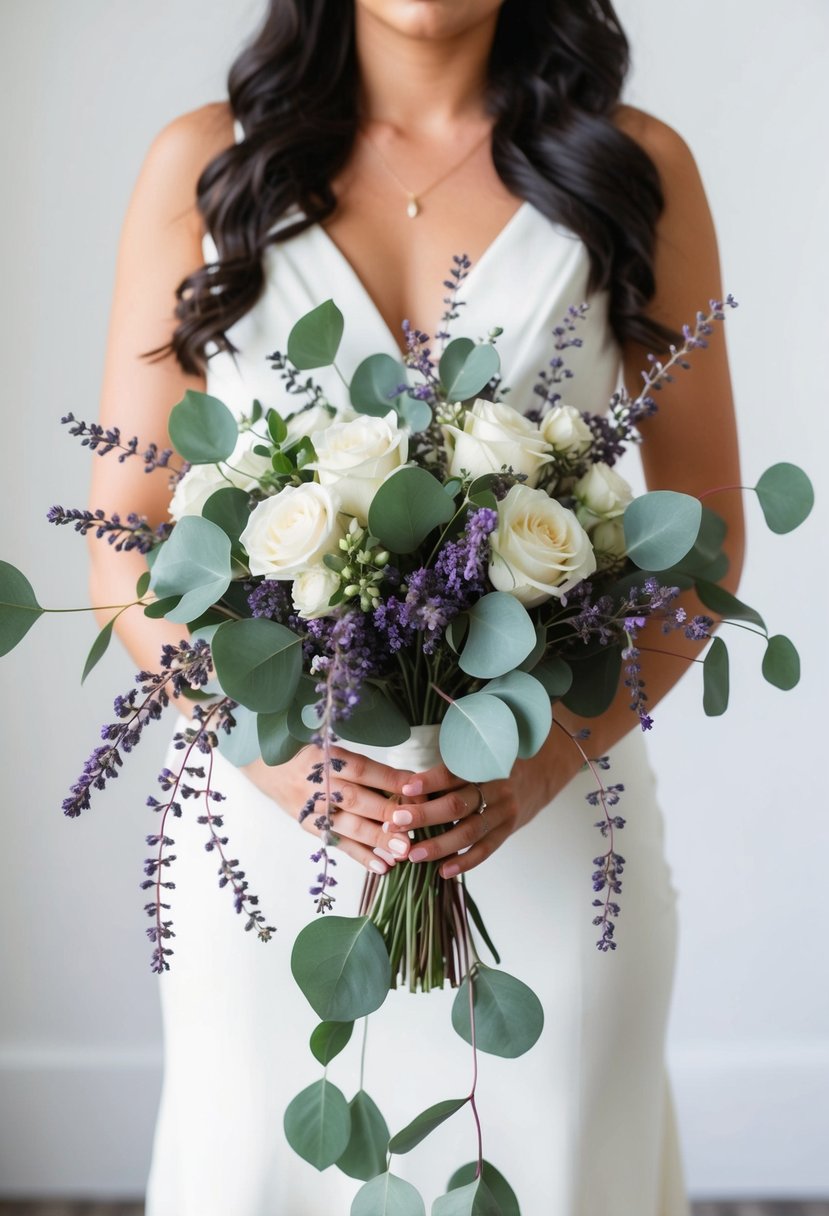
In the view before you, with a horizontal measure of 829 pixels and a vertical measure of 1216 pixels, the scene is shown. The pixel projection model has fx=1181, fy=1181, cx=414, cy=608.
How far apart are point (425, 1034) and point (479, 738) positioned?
61 cm

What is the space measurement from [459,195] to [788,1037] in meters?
1.95

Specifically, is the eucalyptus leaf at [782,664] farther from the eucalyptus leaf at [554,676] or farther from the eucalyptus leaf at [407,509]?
the eucalyptus leaf at [407,509]

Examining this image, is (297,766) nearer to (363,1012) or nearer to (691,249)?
(363,1012)

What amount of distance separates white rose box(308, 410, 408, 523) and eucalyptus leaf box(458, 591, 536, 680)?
0.13 meters

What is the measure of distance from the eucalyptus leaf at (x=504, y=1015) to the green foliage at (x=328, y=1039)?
0.37ft

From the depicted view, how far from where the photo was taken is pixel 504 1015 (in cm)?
105

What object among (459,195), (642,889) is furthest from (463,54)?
(642,889)

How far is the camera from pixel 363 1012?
1.00 meters

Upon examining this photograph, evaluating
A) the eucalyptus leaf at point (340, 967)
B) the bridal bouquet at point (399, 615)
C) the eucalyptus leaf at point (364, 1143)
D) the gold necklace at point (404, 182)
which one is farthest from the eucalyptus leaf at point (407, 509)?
the gold necklace at point (404, 182)

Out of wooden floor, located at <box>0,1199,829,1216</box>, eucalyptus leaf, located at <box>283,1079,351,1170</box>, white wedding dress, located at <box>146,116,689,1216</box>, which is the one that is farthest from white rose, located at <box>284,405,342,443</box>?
wooden floor, located at <box>0,1199,829,1216</box>

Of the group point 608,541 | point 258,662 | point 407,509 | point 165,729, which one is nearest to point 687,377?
point 608,541

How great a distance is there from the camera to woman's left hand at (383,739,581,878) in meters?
1.10

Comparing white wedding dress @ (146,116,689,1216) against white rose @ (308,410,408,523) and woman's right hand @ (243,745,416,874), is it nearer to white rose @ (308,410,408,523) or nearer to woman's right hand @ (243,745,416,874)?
woman's right hand @ (243,745,416,874)

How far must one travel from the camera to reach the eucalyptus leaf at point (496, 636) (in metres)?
0.94
